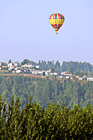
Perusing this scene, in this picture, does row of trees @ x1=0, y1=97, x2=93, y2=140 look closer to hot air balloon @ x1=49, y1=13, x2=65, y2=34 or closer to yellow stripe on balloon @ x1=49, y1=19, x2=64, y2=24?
hot air balloon @ x1=49, y1=13, x2=65, y2=34

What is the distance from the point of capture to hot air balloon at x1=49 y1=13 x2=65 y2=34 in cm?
12488

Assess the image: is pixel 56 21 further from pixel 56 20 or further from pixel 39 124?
pixel 39 124

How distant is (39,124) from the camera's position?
40.7 metres

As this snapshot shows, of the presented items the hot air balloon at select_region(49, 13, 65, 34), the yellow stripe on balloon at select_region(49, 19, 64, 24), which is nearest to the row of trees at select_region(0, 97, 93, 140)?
the hot air balloon at select_region(49, 13, 65, 34)

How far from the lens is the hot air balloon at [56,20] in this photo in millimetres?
124875

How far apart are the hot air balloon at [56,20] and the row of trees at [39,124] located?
80.8 m

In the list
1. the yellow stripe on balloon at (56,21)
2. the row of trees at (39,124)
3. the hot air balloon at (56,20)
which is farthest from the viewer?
the yellow stripe on balloon at (56,21)

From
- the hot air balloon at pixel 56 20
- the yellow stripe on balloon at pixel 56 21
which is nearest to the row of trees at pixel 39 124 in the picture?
the hot air balloon at pixel 56 20

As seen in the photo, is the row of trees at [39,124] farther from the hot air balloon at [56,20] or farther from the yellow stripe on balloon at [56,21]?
the yellow stripe on balloon at [56,21]

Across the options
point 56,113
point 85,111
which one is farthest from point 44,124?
point 85,111

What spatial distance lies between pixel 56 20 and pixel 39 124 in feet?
288

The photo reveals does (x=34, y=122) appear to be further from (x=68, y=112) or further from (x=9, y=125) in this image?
(x=68, y=112)

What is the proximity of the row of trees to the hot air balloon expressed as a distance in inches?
3180

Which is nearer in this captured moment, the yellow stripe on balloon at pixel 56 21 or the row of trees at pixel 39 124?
the row of trees at pixel 39 124
